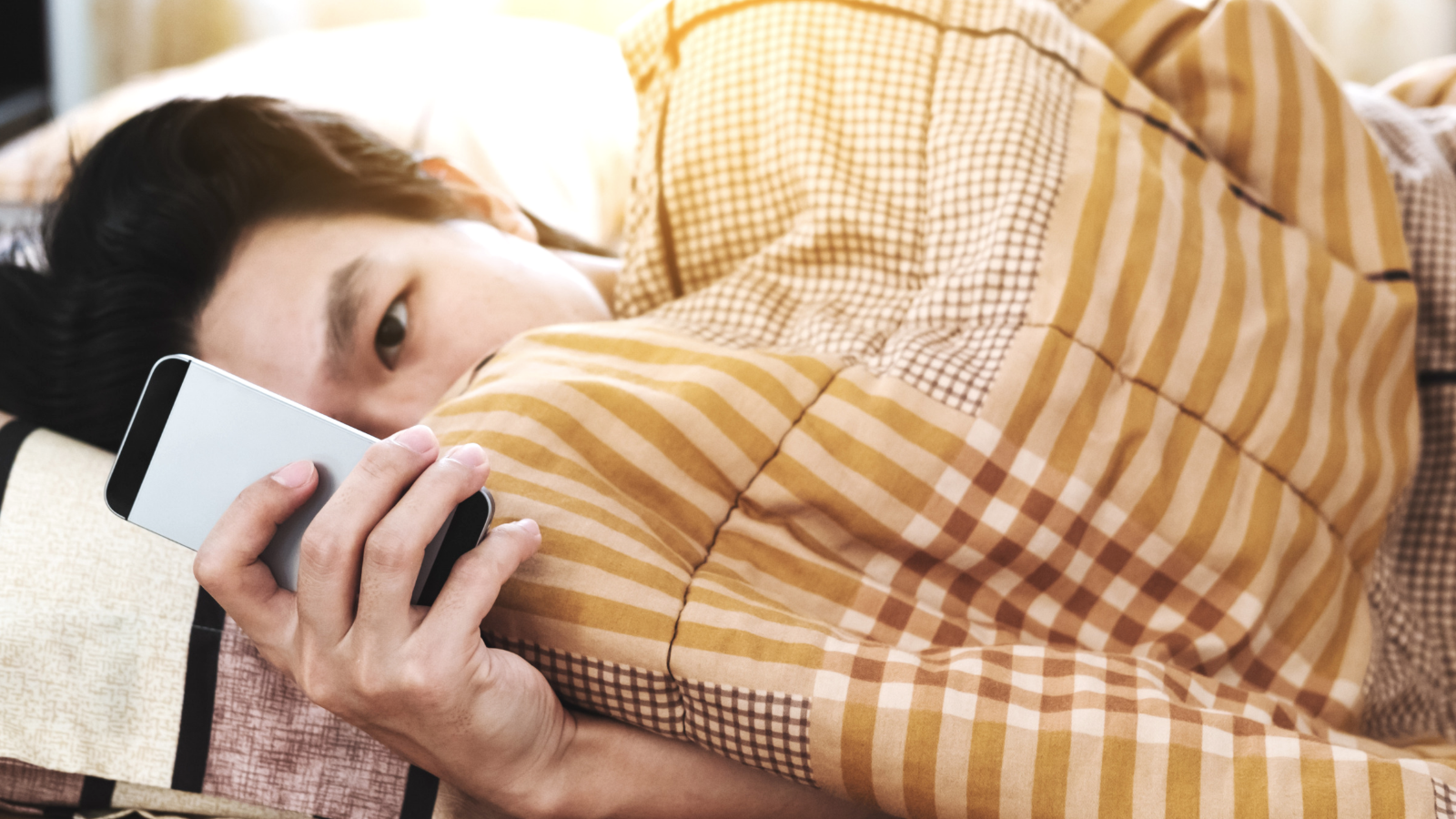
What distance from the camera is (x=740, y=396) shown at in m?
0.52

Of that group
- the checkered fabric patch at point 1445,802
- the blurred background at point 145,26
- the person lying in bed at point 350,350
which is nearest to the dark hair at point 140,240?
the person lying in bed at point 350,350

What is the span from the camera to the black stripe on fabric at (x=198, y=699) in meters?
0.51

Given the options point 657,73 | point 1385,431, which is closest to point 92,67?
point 657,73

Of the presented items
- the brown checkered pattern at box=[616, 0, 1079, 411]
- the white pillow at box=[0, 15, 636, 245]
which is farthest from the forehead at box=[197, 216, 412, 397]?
the white pillow at box=[0, 15, 636, 245]

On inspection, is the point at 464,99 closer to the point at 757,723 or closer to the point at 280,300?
the point at 280,300

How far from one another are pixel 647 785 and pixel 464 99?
43.2 inches

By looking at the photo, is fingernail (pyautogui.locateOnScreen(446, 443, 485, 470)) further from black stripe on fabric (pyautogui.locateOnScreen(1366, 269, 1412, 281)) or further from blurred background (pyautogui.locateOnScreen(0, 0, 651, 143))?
blurred background (pyautogui.locateOnScreen(0, 0, 651, 143))

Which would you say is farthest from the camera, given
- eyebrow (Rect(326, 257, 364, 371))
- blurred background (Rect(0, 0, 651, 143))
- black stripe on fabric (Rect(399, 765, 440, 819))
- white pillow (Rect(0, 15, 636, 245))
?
blurred background (Rect(0, 0, 651, 143))

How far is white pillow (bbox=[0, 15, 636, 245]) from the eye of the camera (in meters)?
1.17

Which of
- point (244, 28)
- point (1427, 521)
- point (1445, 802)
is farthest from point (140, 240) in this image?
point (244, 28)

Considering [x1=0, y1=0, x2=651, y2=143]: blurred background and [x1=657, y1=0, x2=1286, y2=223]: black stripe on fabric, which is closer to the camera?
[x1=657, y1=0, x2=1286, y2=223]: black stripe on fabric

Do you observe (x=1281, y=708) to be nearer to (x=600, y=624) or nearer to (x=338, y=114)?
(x=600, y=624)

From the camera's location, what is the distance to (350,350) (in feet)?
2.05

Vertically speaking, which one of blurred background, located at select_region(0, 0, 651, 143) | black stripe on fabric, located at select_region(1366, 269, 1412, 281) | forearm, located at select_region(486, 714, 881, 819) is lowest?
blurred background, located at select_region(0, 0, 651, 143)
